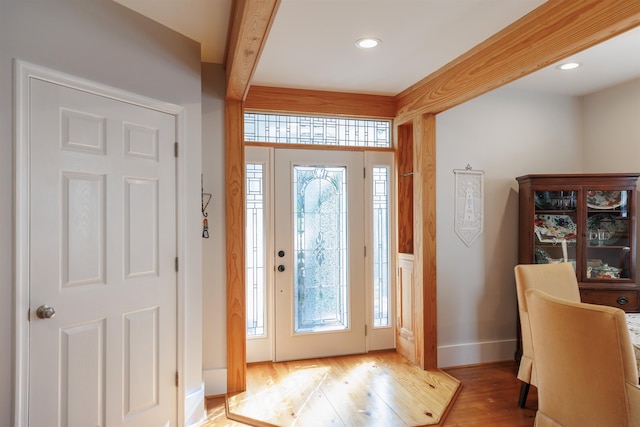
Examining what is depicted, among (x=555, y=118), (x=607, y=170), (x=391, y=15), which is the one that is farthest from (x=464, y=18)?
(x=607, y=170)

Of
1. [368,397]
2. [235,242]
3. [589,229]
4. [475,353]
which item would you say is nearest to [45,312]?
[235,242]

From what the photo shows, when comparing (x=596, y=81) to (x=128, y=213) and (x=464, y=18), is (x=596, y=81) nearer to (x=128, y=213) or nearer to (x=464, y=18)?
(x=464, y=18)

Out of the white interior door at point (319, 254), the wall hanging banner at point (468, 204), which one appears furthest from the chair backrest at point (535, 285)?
the white interior door at point (319, 254)

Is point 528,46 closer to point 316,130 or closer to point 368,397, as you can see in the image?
point 316,130

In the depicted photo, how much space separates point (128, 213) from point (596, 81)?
385cm

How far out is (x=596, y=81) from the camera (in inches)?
135

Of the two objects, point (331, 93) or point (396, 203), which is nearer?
point (331, 93)

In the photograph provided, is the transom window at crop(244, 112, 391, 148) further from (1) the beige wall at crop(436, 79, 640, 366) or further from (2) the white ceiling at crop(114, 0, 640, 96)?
(1) the beige wall at crop(436, 79, 640, 366)

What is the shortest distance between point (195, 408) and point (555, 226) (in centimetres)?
320

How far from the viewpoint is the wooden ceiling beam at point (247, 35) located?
5.24 feet

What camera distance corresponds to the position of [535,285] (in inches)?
102

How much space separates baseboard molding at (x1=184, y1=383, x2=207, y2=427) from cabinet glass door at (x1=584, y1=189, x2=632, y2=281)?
3156 mm

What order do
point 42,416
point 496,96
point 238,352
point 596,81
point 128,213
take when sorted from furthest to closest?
point 496,96 → point 596,81 → point 238,352 → point 128,213 → point 42,416

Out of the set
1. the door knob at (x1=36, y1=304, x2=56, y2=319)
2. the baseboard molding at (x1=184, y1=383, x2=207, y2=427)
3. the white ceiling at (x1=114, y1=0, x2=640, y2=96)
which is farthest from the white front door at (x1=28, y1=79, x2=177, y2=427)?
the white ceiling at (x1=114, y1=0, x2=640, y2=96)
